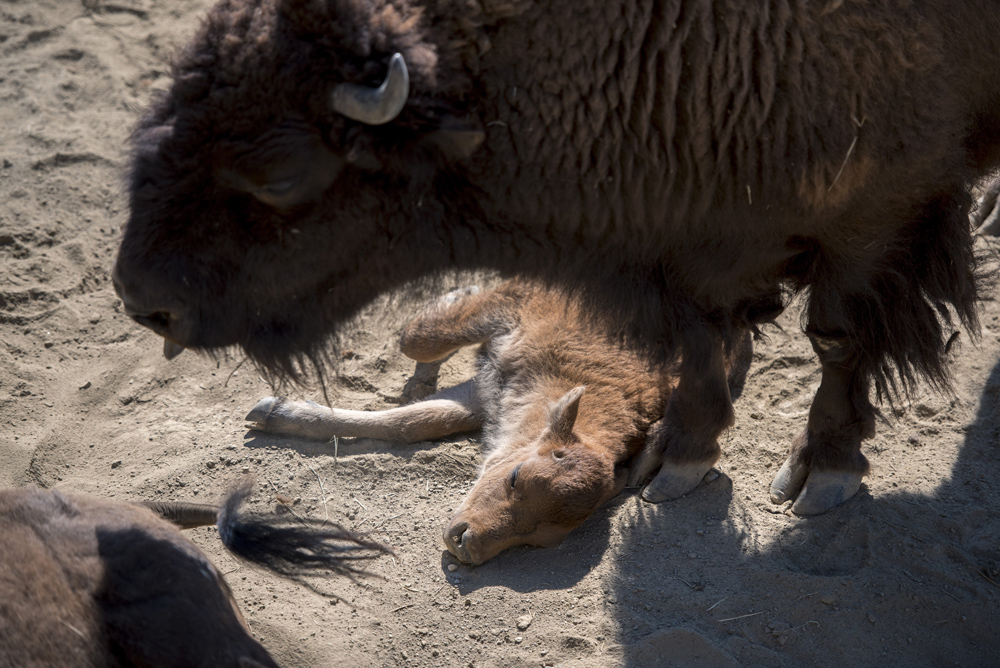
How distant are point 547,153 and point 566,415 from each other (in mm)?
1480

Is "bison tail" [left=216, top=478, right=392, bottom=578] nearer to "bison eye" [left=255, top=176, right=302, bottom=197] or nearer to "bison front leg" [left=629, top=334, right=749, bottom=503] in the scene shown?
"bison eye" [left=255, top=176, right=302, bottom=197]

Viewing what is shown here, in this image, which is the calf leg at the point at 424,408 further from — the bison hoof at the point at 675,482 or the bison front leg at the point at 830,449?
the bison front leg at the point at 830,449

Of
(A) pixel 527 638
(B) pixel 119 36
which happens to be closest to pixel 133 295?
(A) pixel 527 638

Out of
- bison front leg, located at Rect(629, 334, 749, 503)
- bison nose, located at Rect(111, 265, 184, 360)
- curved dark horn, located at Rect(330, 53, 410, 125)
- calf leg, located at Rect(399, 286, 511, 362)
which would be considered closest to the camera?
curved dark horn, located at Rect(330, 53, 410, 125)

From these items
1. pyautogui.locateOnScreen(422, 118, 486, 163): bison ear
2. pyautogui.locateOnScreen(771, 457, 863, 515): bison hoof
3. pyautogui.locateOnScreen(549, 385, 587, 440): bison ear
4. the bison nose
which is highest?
pyautogui.locateOnScreen(422, 118, 486, 163): bison ear

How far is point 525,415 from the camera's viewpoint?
4051 millimetres

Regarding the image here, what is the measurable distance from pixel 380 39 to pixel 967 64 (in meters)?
1.87

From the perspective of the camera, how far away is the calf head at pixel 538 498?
340 cm

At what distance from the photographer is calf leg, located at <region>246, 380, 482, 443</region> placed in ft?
13.3

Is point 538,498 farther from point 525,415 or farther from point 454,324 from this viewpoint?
point 454,324

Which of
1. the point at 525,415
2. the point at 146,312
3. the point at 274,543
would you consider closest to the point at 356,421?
the point at 525,415

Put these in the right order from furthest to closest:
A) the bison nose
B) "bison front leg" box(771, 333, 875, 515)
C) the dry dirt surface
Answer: "bison front leg" box(771, 333, 875, 515), the dry dirt surface, the bison nose

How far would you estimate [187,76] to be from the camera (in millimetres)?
2301

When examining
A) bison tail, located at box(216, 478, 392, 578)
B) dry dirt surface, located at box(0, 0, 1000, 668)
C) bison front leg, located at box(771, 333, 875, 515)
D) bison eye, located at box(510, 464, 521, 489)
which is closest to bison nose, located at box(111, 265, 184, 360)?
dry dirt surface, located at box(0, 0, 1000, 668)
